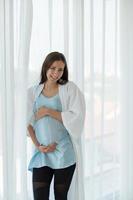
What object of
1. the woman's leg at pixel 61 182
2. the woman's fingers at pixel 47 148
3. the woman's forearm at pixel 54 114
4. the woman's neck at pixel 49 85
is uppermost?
the woman's neck at pixel 49 85

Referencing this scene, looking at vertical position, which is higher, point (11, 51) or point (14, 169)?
point (11, 51)

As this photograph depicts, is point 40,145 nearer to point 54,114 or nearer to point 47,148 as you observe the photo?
point 47,148

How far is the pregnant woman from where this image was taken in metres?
2.19

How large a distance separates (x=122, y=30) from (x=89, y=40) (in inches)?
18.4

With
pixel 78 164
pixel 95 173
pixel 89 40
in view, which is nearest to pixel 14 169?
pixel 78 164

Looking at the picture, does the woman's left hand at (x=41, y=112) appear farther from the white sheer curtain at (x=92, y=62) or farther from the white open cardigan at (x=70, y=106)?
the white sheer curtain at (x=92, y=62)

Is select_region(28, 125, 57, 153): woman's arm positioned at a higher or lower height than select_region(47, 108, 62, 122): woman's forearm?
lower

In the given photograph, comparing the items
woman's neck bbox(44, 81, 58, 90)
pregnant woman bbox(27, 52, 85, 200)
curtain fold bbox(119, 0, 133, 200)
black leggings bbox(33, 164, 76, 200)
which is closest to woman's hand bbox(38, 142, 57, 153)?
pregnant woman bbox(27, 52, 85, 200)

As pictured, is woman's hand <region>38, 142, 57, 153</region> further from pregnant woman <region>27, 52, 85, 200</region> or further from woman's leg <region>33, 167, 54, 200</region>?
woman's leg <region>33, 167, 54, 200</region>

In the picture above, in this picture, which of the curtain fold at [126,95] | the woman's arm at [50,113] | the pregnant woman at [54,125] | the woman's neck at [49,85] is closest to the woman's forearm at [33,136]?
the pregnant woman at [54,125]

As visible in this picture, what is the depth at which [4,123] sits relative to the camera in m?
2.16

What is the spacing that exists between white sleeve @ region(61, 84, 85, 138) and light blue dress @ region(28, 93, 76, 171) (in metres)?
0.06

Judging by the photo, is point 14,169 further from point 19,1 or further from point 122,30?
point 122,30

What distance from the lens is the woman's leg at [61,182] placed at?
2209 millimetres
